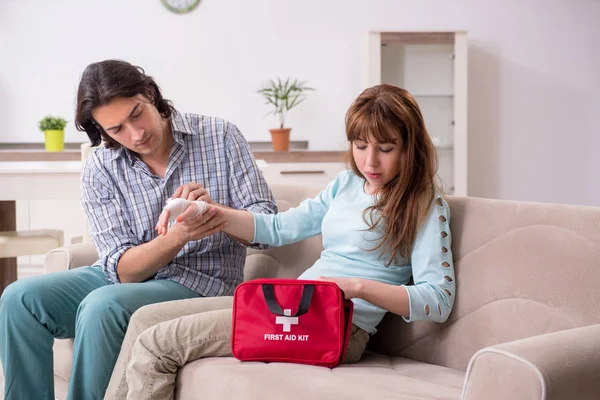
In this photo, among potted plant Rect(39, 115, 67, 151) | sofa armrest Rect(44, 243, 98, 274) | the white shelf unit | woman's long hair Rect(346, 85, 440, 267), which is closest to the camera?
woman's long hair Rect(346, 85, 440, 267)

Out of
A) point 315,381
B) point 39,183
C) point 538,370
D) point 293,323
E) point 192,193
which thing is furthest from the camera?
point 39,183

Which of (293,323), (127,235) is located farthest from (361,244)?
(127,235)

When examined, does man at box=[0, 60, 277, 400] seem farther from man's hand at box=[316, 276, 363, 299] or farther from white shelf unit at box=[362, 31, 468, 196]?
white shelf unit at box=[362, 31, 468, 196]

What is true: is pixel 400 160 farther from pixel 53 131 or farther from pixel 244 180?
pixel 53 131

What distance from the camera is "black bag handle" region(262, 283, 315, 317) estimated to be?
5.39ft

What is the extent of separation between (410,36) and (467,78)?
2.05ft

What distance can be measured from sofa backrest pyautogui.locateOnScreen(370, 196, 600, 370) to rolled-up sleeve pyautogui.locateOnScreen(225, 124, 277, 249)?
52 cm

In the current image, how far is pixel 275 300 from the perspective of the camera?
1667 mm

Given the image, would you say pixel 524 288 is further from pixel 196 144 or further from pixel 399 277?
pixel 196 144

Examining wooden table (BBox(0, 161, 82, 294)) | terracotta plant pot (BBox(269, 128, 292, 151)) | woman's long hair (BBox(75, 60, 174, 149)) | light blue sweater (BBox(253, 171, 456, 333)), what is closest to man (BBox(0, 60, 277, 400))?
woman's long hair (BBox(75, 60, 174, 149))

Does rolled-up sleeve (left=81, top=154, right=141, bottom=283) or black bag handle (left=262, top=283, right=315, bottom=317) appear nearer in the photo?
black bag handle (left=262, top=283, right=315, bottom=317)

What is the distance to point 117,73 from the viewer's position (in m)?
2.06

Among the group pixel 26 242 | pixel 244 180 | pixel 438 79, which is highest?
pixel 438 79

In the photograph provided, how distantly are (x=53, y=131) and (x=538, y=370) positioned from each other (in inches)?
184
